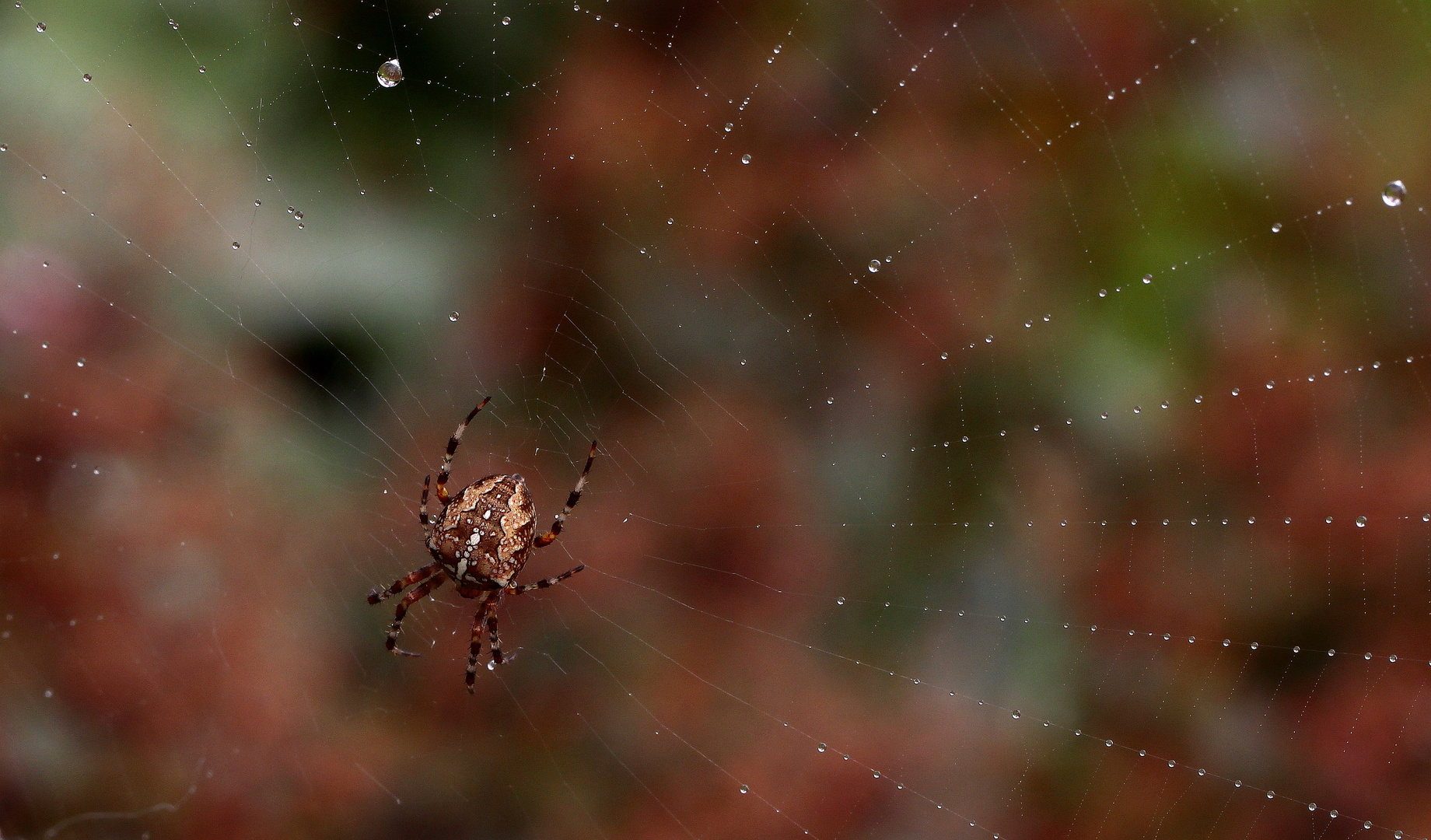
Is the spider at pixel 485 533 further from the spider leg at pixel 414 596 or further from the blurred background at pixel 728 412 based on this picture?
the blurred background at pixel 728 412

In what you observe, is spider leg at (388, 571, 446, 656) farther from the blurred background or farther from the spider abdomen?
the blurred background

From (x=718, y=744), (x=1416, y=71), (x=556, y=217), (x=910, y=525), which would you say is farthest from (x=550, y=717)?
(x=1416, y=71)

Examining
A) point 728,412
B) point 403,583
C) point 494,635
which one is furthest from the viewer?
point 728,412

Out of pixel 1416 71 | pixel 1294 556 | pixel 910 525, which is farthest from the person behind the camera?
pixel 910 525

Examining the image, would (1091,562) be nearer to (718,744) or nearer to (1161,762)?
(1161,762)

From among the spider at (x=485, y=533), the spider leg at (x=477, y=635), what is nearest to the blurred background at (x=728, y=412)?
the spider leg at (x=477, y=635)

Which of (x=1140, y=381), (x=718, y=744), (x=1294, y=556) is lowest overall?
(x=718, y=744)

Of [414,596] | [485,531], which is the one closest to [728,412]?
[485,531]

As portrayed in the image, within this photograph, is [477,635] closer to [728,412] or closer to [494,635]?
[494,635]
